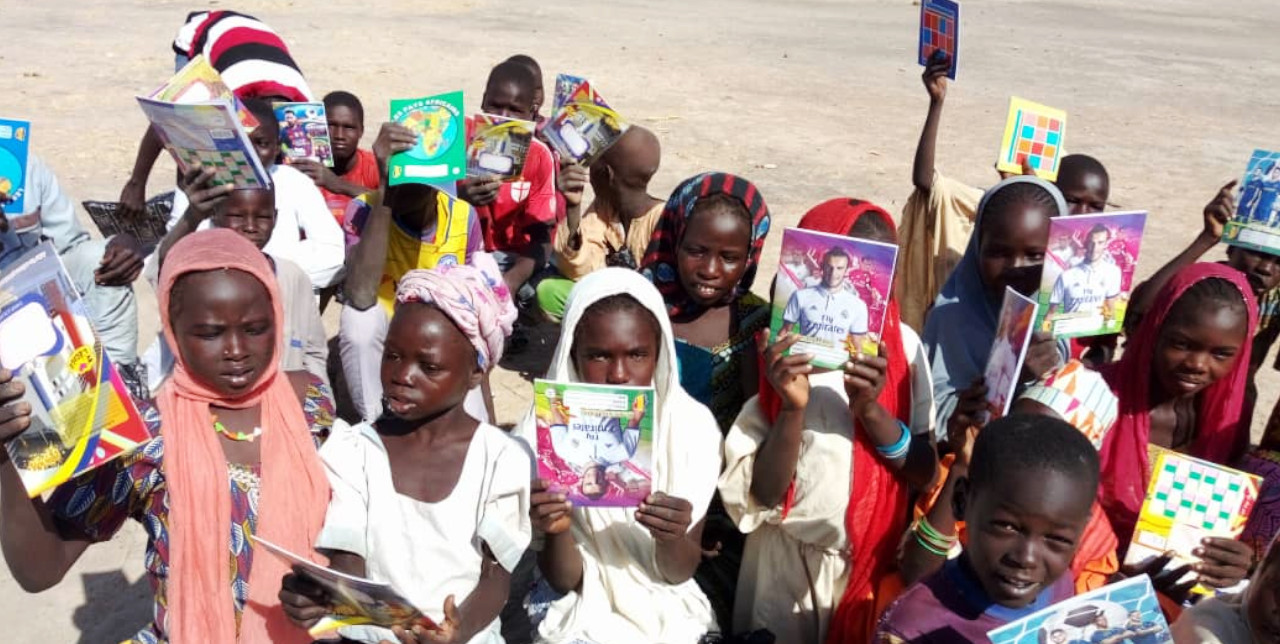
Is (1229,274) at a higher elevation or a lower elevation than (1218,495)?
higher

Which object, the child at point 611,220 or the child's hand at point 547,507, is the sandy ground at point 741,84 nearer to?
the child at point 611,220

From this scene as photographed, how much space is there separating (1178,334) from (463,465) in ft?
7.88

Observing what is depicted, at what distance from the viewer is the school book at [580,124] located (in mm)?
4984

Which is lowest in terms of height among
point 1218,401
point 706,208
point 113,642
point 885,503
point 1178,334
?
point 113,642

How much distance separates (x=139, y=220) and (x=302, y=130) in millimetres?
952

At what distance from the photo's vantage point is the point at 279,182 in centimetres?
501

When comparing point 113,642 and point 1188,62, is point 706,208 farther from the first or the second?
point 1188,62

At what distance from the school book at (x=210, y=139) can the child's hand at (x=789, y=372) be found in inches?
87.2

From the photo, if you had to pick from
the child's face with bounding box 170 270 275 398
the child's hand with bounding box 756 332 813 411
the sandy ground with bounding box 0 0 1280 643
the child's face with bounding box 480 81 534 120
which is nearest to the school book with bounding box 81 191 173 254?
the sandy ground with bounding box 0 0 1280 643

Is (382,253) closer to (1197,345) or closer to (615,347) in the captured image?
(615,347)

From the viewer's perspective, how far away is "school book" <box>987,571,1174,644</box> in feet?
7.18

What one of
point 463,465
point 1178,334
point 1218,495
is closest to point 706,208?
point 463,465

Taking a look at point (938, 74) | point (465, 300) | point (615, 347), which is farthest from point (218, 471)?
point (938, 74)

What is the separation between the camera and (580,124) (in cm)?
504
